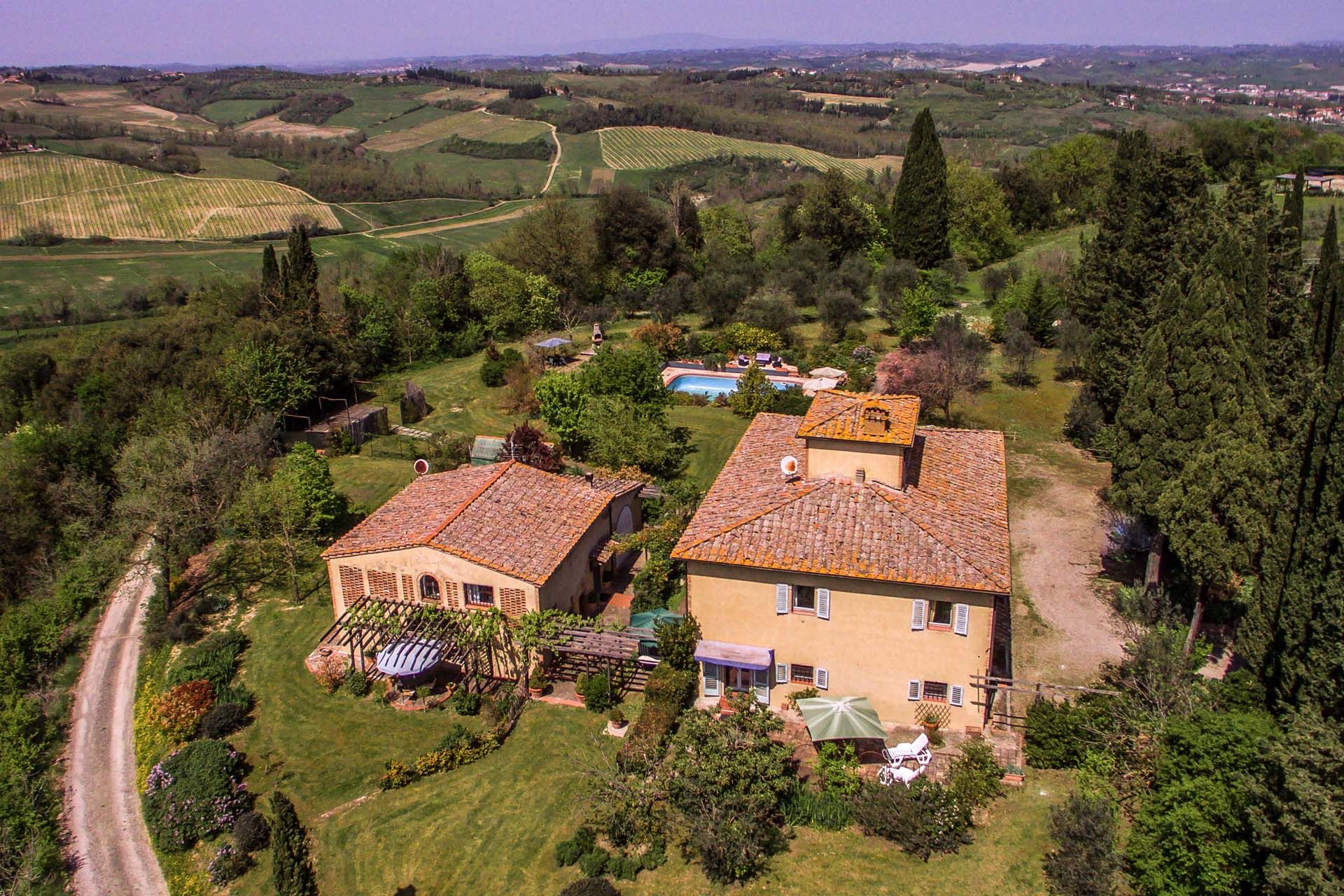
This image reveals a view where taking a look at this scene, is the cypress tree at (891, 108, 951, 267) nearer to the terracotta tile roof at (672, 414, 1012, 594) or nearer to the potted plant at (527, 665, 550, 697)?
the terracotta tile roof at (672, 414, 1012, 594)

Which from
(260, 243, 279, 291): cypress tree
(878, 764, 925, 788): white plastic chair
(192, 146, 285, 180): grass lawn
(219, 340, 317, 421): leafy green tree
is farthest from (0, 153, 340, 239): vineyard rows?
(878, 764, 925, 788): white plastic chair

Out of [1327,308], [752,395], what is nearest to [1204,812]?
[1327,308]

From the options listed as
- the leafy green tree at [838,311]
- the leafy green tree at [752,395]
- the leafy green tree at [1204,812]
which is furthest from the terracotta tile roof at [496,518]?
the leafy green tree at [838,311]

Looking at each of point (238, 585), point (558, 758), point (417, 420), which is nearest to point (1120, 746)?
point (558, 758)

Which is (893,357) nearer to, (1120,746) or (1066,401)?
(1066,401)

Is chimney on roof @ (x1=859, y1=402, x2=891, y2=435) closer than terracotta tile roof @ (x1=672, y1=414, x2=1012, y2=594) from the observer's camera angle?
No
